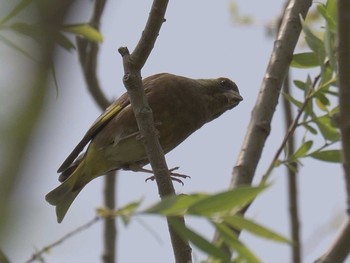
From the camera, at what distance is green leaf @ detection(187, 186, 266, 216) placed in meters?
1.47

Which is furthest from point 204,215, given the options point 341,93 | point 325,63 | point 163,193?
point 325,63

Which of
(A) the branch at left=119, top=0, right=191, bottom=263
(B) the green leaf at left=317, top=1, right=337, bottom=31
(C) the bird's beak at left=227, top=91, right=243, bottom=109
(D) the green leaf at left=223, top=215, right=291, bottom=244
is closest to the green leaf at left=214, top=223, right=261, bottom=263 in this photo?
(D) the green leaf at left=223, top=215, right=291, bottom=244

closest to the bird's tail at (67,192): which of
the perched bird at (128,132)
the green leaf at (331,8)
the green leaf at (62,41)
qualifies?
the perched bird at (128,132)

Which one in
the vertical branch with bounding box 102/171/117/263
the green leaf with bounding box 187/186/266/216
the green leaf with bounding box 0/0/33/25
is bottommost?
the vertical branch with bounding box 102/171/117/263

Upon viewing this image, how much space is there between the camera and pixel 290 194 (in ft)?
14.0

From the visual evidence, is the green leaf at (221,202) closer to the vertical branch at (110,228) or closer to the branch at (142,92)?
the branch at (142,92)

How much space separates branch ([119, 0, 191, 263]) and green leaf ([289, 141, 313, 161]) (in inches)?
29.5

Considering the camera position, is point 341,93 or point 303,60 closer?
point 341,93

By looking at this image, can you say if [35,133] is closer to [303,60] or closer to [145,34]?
[145,34]

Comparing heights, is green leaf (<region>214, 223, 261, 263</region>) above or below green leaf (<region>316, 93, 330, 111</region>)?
below

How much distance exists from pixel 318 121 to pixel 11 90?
7.62 ft

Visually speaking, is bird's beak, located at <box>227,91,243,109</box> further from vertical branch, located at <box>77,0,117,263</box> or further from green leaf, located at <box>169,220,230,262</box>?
green leaf, located at <box>169,220,230,262</box>

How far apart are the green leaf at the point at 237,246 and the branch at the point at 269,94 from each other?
1689 millimetres

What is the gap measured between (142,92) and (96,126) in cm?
223
